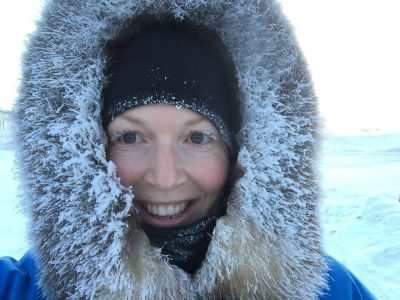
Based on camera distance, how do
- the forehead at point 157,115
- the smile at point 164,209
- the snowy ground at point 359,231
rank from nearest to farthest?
the forehead at point 157,115 → the smile at point 164,209 → the snowy ground at point 359,231

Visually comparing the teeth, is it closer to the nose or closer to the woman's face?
the woman's face

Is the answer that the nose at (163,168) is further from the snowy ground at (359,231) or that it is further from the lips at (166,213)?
the snowy ground at (359,231)

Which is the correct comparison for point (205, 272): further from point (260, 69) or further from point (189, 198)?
point (260, 69)

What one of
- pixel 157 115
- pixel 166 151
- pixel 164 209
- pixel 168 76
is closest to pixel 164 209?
pixel 164 209

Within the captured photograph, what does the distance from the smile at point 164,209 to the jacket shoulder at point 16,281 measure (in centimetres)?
47

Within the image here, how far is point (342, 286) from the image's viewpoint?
1.45 metres

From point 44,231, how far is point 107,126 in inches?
14.8

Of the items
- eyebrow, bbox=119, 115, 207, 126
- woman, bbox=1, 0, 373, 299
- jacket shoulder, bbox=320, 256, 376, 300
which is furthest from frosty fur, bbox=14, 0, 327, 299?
jacket shoulder, bbox=320, 256, 376, 300

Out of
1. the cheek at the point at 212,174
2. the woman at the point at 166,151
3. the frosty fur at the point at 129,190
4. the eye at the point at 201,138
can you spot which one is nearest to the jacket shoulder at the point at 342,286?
the woman at the point at 166,151

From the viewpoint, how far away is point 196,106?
Result: 1228 mm

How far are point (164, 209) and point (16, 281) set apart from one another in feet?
1.82

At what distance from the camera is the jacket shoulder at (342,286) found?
1420 mm

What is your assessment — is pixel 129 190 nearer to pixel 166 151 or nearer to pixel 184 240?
pixel 166 151

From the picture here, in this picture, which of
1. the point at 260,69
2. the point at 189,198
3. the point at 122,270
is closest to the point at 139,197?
the point at 189,198
